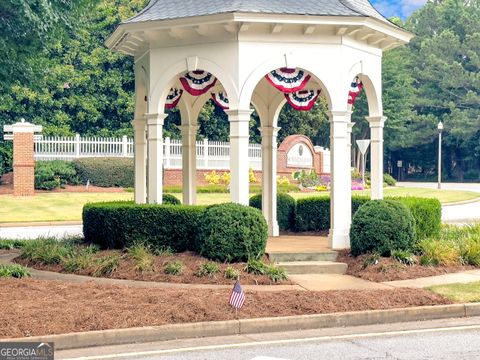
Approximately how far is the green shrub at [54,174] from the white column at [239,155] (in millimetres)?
27552

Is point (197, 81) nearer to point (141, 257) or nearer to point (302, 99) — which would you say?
point (302, 99)

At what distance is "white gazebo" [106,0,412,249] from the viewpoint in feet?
48.1

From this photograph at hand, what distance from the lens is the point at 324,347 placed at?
861cm

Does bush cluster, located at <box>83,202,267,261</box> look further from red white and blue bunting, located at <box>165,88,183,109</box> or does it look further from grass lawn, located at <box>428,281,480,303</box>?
grass lawn, located at <box>428,281,480,303</box>

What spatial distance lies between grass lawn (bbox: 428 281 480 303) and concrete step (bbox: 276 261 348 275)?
7.35 feet

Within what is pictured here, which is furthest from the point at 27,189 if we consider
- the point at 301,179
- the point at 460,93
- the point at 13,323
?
the point at 460,93

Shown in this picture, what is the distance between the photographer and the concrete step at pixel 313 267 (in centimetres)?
1368

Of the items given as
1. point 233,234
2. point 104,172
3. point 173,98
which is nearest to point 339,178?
point 233,234

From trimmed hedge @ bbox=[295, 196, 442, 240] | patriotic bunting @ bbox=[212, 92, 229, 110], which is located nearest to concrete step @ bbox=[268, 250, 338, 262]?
trimmed hedge @ bbox=[295, 196, 442, 240]

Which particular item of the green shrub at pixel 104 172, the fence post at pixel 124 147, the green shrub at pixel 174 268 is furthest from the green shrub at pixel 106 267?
the fence post at pixel 124 147

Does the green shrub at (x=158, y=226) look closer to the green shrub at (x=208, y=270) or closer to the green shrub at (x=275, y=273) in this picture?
the green shrub at (x=208, y=270)

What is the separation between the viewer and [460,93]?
7919 centimetres

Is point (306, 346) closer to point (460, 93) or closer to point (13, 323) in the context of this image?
point (13, 323)

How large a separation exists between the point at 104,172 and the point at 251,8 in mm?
29809
